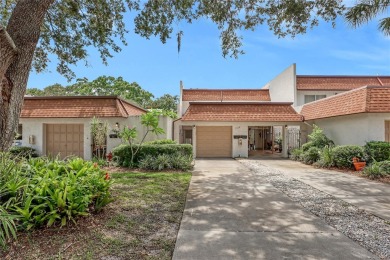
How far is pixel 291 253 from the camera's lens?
367 centimetres

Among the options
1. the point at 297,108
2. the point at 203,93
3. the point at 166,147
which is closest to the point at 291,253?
the point at 166,147

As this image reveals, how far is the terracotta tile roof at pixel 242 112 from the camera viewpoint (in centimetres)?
1805

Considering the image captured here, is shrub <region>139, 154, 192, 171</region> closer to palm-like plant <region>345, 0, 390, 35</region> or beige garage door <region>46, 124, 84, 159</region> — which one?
beige garage door <region>46, 124, 84, 159</region>

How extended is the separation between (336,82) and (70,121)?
2163 cm

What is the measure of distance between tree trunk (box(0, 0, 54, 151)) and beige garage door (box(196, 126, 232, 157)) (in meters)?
13.7

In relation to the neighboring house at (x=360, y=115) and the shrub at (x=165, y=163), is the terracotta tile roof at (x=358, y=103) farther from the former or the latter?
the shrub at (x=165, y=163)

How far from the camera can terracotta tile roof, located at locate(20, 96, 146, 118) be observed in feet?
51.0

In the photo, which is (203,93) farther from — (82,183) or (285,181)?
(82,183)

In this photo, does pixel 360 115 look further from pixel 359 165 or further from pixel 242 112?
pixel 242 112

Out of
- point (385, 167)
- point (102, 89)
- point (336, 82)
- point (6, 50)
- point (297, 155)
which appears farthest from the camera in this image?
point (102, 89)

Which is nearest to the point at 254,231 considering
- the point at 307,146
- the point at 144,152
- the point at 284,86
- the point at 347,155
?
the point at 144,152

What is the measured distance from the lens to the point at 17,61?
5875mm

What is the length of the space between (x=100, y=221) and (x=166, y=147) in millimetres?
7789

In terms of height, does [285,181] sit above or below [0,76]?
below
